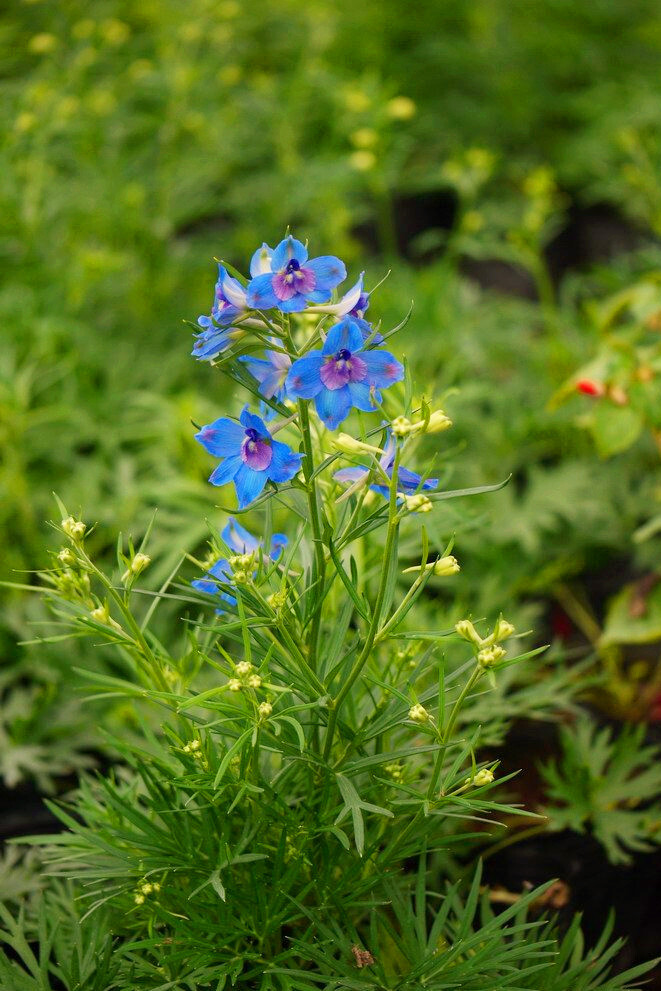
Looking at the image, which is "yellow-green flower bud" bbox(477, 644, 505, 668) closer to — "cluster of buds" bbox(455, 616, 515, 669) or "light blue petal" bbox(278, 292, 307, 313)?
"cluster of buds" bbox(455, 616, 515, 669)

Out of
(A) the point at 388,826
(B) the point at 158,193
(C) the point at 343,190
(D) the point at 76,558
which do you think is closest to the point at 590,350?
(C) the point at 343,190

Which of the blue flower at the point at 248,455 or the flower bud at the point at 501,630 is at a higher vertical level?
the blue flower at the point at 248,455

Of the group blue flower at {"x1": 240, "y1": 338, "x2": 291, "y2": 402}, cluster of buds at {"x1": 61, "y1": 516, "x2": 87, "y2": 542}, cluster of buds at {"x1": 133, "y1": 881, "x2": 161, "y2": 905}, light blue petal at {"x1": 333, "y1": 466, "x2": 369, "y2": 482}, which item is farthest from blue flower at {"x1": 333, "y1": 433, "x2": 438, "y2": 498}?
cluster of buds at {"x1": 133, "y1": 881, "x2": 161, "y2": 905}

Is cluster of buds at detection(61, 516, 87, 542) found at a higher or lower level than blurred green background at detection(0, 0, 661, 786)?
higher

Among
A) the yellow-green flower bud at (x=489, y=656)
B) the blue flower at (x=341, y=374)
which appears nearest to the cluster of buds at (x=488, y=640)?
the yellow-green flower bud at (x=489, y=656)

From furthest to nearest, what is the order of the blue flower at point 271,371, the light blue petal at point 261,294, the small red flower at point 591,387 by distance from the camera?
the small red flower at point 591,387
the blue flower at point 271,371
the light blue petal at point 261,294

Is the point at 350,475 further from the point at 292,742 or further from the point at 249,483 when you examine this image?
the point at 292,742

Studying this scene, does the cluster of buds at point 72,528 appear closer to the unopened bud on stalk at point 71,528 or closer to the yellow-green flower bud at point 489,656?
the unopened bud on stalk at point 71,528
